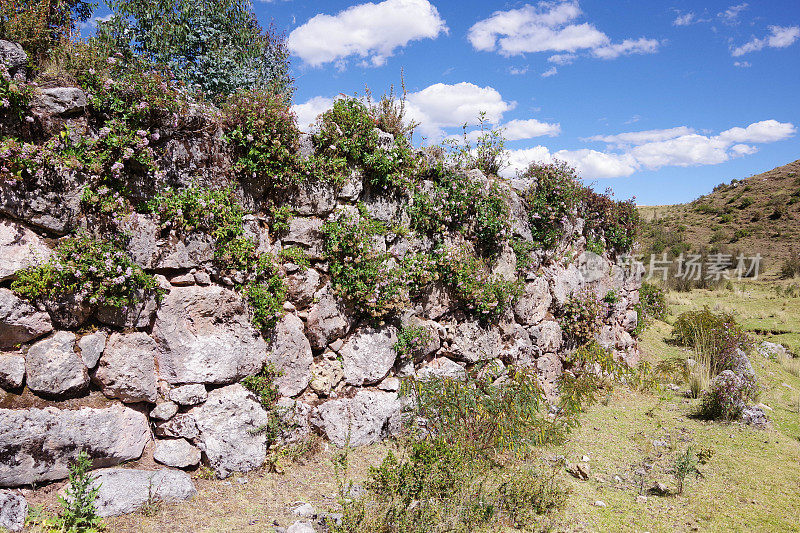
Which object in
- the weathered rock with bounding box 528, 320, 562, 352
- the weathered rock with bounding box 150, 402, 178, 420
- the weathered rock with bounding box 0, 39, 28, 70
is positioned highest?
the weathered rock with bounding box 0, 39, 28, 70

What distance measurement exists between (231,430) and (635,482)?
463 centimetres

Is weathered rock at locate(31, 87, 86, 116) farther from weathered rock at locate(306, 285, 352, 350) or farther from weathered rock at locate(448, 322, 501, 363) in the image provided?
weathered rock at locate(448, 322, 501, 363)

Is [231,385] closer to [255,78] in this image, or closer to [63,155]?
[63,155]

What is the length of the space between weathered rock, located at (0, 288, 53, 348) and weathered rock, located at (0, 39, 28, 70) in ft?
6.30

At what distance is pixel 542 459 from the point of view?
5.59 m

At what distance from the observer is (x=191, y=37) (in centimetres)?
715

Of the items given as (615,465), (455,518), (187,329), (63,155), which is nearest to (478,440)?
(455,518)

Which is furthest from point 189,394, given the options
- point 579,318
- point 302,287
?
point 579,318

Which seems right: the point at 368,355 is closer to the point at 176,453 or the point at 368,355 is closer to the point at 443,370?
the point at 443,370

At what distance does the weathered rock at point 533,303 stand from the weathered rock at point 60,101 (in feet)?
20.6

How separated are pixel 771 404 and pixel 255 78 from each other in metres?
11.0

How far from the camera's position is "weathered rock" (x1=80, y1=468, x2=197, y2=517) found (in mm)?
3789

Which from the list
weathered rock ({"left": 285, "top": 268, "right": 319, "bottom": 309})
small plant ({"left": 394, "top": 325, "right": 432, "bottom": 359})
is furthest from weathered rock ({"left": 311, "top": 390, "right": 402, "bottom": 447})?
weathered rock ({"left": 285, "top": 268, "right": 319, "bottom": 309})

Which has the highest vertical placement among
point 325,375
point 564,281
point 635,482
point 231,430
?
point 564,281
